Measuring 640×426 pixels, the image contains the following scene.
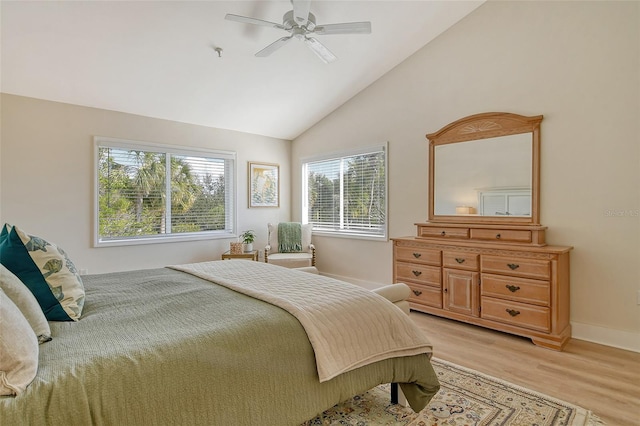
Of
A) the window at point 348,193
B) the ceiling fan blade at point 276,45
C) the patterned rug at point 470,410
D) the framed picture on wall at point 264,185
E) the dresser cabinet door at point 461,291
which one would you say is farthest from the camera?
the framed picture on wall at point 264,185

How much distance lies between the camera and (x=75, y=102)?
150 inches

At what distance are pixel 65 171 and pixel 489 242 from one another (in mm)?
4580

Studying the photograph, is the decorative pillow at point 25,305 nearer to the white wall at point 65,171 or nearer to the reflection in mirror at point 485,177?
the white wall at point 65,171

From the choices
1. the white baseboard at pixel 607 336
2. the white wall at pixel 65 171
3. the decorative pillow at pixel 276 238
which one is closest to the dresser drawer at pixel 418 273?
the white baseboard at pixel 607 336

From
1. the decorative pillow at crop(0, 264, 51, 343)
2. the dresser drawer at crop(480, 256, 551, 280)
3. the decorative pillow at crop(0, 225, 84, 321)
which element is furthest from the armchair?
the decorative pillow at crop(0, 264, 51, 343)

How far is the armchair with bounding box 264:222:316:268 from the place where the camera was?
187 inches

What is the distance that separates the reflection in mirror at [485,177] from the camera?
3.27 meters

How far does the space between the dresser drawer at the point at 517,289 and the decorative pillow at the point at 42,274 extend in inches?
121

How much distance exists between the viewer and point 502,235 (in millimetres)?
3178

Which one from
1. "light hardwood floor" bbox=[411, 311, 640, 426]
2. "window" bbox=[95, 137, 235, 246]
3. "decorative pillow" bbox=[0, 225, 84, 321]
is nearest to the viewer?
"decorative pillow" bbox=[0, 225, 84, 321]

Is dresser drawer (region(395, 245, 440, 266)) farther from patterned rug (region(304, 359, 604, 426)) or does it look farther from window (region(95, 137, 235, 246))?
window (region(95, 137, 235, 246))

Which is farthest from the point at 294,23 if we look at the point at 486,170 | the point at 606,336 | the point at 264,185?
the point at 606,336

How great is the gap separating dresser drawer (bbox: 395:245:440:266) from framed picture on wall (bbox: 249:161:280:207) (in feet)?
8.40

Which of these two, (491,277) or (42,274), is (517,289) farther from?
(42,274)
